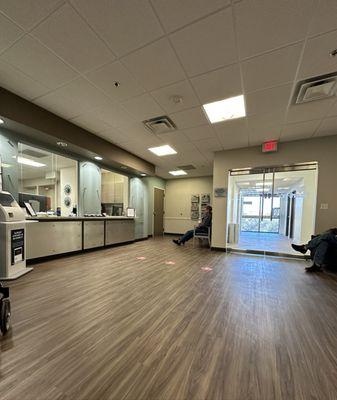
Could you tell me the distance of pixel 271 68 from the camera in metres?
2.15

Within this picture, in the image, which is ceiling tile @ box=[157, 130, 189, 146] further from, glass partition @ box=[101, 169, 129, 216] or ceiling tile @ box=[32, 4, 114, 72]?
glass partition @ box=[101, 169, 129, 216]

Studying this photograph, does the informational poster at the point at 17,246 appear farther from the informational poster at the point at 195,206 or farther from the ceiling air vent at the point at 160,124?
the informational poster at the point at 195,206

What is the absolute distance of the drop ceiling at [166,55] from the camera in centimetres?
158

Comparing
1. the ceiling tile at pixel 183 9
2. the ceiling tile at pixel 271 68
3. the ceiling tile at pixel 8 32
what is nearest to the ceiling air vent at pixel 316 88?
the ceiling tile at pixel 271 68

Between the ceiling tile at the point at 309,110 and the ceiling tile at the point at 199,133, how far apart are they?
145 cm

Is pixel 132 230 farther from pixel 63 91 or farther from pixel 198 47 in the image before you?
pixel 198 47

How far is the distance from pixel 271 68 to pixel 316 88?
0.88 meters

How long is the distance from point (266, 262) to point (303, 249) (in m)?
0.90

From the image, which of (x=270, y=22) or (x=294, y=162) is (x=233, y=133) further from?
(x=270, y=22)

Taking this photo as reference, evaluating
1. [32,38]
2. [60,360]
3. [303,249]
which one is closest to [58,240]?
[60,360]

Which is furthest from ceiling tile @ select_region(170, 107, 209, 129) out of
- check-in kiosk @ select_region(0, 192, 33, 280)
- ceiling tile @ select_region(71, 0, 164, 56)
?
check-in kiosk @ select_region(0, 192, 33, 280)

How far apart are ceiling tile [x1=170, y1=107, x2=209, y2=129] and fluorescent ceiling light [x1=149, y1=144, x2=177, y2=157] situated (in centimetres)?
124

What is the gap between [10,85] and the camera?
8.43ft

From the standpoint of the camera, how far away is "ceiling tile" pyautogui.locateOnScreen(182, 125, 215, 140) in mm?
3746
